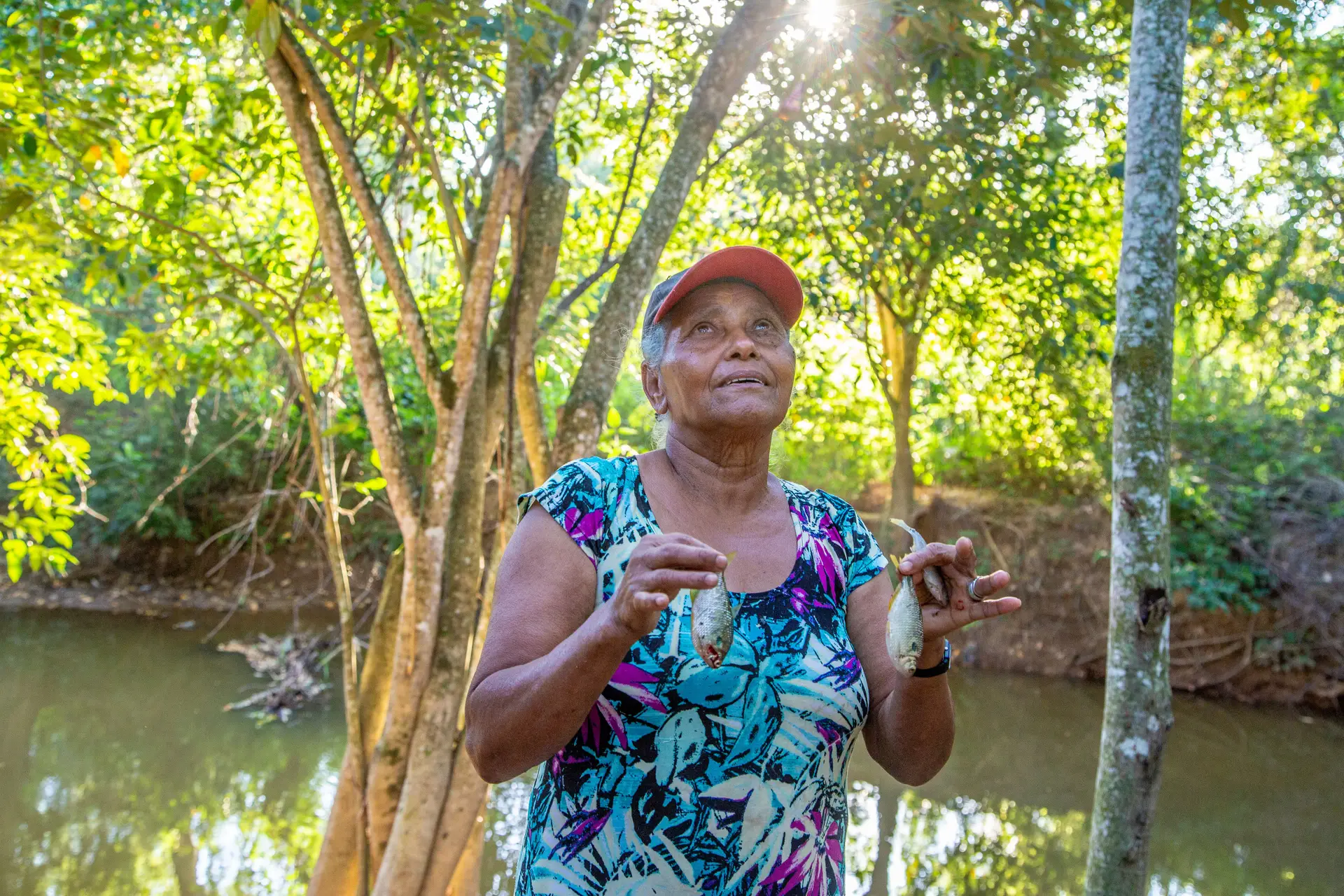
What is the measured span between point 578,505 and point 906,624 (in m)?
0.51

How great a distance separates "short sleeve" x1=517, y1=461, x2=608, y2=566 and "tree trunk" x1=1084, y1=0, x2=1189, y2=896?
6.16ft

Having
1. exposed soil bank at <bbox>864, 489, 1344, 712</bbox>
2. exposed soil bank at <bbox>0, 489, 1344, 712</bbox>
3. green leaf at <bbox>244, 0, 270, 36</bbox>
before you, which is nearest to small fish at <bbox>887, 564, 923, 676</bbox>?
green leaf at <bbox>244, 0, 270, 36</bbox>

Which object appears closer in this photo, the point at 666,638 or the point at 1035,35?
the point at 666,638

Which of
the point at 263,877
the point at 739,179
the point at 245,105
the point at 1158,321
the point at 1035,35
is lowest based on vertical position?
the point at 263,877

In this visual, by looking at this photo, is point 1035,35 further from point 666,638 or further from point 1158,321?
point 666,638

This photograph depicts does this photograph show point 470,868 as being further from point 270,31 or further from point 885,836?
point 885,836

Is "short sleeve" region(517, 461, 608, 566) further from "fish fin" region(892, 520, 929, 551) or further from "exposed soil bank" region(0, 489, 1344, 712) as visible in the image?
"exposed soil bank" region(0, 489, 1344, 712)

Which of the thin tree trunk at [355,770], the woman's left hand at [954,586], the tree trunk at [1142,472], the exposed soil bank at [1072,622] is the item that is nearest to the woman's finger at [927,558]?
the woman's left hand at [954,586]

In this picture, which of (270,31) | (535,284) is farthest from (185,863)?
(270,31)

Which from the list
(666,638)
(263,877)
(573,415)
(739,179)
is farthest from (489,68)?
(263,877)

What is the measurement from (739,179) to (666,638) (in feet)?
21.5

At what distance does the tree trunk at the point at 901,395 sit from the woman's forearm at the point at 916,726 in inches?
217

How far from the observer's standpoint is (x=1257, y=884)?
6.30 metres

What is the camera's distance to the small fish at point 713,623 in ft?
4.30
